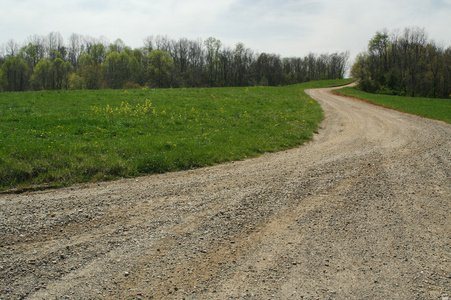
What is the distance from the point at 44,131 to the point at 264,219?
10.2 metres

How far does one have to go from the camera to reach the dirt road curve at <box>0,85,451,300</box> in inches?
160

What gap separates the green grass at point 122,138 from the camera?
843 cm

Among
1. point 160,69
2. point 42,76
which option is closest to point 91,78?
point 160,69

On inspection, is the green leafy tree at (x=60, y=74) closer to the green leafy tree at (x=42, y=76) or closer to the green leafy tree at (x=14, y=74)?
the green leafy tree at (x=42, y=76)

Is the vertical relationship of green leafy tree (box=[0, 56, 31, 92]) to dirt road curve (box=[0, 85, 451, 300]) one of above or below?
above

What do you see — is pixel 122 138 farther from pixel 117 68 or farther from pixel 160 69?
pixel 160 69

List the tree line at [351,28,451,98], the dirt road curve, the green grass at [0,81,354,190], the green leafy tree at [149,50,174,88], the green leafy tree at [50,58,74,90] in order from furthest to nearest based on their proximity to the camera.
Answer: the green leafy tree at [149,50,174,88]
the green leafy tree at [50,58,74,90]
the tree line at [351,28,451,98]
the green grass at [0,81,354,190]
the dirt road curve

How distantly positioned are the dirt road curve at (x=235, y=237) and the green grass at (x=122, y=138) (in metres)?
0.97

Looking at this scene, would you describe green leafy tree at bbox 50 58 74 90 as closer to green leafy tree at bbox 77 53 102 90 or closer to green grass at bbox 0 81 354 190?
green leafy tree at bbox 77 53 102 90

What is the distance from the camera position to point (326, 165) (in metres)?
10.0

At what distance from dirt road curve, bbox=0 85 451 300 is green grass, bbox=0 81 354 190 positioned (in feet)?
3.19

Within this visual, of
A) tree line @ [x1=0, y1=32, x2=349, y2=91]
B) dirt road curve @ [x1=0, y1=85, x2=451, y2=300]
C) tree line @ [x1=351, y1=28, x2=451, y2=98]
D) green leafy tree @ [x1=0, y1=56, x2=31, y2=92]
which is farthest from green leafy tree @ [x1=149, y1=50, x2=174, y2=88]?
dirt road curve @ [x1=0, y1=85, x2=451, y2=300]

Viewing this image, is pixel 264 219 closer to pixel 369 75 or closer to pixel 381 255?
pixel 381 255

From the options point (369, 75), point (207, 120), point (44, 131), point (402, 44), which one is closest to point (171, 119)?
point (207, 120)
